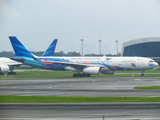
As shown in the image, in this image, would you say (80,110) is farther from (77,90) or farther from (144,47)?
(144,47)

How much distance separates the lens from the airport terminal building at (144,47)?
344ft

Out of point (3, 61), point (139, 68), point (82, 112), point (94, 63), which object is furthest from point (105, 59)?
point (82, 112)

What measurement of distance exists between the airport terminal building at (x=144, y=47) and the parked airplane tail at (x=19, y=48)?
63.2m

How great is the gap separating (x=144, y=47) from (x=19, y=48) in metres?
65.8

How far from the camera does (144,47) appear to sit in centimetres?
A: 10675

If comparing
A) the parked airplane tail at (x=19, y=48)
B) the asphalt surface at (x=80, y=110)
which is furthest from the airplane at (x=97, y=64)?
the asphalt surface at (x=80, y=110)

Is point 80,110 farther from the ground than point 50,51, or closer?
closer

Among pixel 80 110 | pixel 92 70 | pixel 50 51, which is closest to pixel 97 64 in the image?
pixel 92 70

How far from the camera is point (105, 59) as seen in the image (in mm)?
49875

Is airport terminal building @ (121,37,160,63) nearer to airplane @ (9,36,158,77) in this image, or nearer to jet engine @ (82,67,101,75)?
airplane @ (9,36,158,77)

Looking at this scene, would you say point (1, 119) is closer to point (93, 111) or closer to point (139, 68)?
point (93, 111)

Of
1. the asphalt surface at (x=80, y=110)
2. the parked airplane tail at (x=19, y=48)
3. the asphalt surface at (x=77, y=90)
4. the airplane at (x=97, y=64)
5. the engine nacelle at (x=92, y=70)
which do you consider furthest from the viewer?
the parked airplane tail at (x=19, y=48)

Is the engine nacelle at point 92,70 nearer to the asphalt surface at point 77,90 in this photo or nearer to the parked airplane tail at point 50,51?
the asphalt surface at point 77,90

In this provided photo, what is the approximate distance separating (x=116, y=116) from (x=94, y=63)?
120 ft
